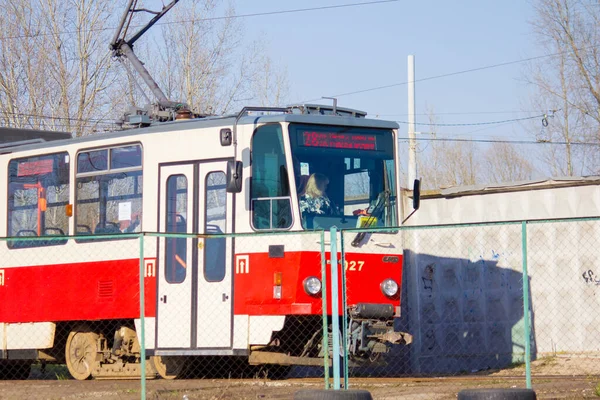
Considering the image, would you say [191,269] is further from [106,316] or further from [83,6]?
[83,6]

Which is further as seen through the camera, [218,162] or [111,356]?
[111,356]

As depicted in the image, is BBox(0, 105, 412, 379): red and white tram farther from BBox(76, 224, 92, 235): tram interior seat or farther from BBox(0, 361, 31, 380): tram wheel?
BBox(0, 361, 31, 380): tram wheel

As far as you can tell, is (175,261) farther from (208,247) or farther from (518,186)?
(518,186)

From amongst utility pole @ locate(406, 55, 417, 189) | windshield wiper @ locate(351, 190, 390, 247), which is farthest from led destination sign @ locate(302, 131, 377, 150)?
utility pole @ locate(406, 55, 417, 189)

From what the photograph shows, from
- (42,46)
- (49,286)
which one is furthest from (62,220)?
(42,46)

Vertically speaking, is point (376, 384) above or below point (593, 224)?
below

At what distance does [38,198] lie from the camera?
14883 mm

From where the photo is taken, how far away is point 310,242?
41.0ft

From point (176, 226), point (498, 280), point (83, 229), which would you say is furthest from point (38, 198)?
point (498, 280)

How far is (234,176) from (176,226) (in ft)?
5.03

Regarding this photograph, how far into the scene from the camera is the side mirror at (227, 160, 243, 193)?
1215cm

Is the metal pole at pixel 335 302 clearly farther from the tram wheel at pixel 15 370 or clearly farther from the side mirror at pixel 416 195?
the tram wheel at pixel 15 370

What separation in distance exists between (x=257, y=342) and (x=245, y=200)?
1.82 meters

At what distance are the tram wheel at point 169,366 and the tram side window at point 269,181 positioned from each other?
96.3 inches
